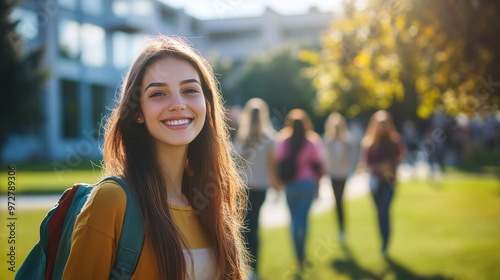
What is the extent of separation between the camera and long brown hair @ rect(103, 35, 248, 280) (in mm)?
2367

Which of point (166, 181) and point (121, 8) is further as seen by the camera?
point (121, 8)

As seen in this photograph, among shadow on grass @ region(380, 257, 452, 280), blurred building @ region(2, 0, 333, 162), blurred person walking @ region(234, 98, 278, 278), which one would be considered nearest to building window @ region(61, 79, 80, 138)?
blurred building @ region(2, 0, 333, 162)

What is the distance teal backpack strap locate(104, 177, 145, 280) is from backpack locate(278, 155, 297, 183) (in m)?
5.64

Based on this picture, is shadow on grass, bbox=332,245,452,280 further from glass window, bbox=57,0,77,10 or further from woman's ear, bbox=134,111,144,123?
glass window, bbox=57,0,77,10

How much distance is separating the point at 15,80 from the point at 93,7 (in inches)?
988

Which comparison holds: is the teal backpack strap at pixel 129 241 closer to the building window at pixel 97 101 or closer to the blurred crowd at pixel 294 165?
the blurred crowd at pixel 294 165

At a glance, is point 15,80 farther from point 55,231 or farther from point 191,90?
point 55,231

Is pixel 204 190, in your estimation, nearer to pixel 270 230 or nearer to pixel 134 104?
pixel 134 104

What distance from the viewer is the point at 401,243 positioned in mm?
9758

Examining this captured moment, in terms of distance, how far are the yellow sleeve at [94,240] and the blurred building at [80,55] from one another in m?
33.2

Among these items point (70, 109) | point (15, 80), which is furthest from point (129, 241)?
point (70, 109)

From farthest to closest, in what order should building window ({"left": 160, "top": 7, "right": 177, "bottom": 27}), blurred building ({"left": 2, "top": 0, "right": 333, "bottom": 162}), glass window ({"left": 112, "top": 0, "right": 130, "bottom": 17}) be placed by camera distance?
building window ({"left": 160, "top": 7, "right": 177, "bottom": 27}) → glass window ({"left": 112, "top": 0, "right": 130, "bottom": 17}) → blurred building ({"left": 2, "top": 0, "right": 333, "bottom": 162})

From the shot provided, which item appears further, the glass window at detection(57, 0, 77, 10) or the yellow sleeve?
the glass window at detection(57, 0, 77, 10)

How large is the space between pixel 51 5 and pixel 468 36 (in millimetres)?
32993
